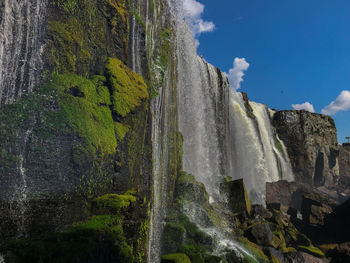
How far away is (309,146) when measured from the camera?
31.2 m


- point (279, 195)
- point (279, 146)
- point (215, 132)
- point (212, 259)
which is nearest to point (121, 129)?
point (212, 259)

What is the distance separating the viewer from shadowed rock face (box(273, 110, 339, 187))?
3016 centimetres

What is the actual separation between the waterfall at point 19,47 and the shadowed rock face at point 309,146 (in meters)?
27.4

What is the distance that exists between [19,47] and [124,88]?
11.8ft

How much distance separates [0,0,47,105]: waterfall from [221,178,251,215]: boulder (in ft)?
34.9

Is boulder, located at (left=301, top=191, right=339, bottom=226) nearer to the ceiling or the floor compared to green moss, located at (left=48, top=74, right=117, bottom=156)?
nearer to the floor

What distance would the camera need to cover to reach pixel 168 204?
471 inches

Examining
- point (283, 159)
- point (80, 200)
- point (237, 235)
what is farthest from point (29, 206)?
point (283, 159)

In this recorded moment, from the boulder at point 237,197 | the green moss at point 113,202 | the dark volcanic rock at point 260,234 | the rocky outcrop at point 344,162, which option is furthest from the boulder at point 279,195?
the rocky outcrop at point 344,162

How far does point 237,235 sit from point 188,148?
6.41 metres

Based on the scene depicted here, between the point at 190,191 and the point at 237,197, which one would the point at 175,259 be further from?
the point at 237,197

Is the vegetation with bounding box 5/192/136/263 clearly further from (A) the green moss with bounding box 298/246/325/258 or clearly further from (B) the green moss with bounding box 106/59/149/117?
(A) the green moss with bounding box 298/246/325/258

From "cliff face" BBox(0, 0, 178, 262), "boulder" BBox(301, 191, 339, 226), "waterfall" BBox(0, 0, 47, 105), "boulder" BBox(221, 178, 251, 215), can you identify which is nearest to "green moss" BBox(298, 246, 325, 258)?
"boulder" BBox(221, 178, 251, 215)

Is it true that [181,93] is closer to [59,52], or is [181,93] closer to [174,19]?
[174,19]
